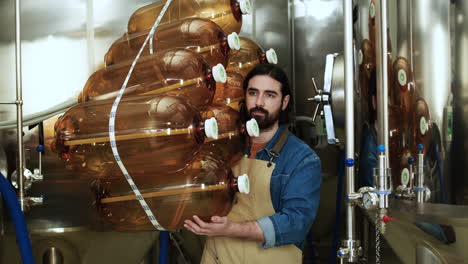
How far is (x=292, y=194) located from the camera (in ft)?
5.83

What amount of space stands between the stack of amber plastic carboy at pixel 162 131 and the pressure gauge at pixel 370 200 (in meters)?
0.33

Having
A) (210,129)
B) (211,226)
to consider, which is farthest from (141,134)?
(211,226)

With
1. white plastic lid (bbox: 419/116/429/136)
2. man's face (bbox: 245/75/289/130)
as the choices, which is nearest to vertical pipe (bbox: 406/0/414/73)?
white plastic lid (bbox: 419/116/429/136)

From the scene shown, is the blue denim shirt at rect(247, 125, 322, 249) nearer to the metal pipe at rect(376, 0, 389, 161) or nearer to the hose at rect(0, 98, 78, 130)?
the metal pipe at rect(376, 0, 389, 161)

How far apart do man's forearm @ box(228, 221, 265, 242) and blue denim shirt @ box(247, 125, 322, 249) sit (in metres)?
0.02

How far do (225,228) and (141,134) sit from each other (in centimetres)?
39

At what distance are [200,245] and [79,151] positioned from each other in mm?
1535

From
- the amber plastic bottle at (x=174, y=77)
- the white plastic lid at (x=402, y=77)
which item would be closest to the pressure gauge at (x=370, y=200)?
the white plastic lid at (x=402, y=77)

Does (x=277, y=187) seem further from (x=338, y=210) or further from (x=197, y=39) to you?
(x=338, y=210)

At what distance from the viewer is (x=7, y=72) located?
2.43 meters

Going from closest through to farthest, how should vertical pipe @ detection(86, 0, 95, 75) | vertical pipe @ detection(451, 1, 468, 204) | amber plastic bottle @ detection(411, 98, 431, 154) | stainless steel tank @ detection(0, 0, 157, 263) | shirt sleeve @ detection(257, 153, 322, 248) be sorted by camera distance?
vertical pipe @ detection(451, 1, 468, 204) → amber plastic bottle @ detection(411, 98, 431, 154) → shirt sleeve @ detection(257, 153, 322, 248) → stainless steel tank @ detection(0, 0, 157, 263) → vertical pipe @ detection(86, 0, 95, 75)

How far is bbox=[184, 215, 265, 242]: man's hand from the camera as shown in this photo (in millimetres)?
1494

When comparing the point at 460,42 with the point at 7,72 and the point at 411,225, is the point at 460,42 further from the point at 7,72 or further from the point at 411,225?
the point at 7,72

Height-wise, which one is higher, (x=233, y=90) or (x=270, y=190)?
(x=233, y=90)
